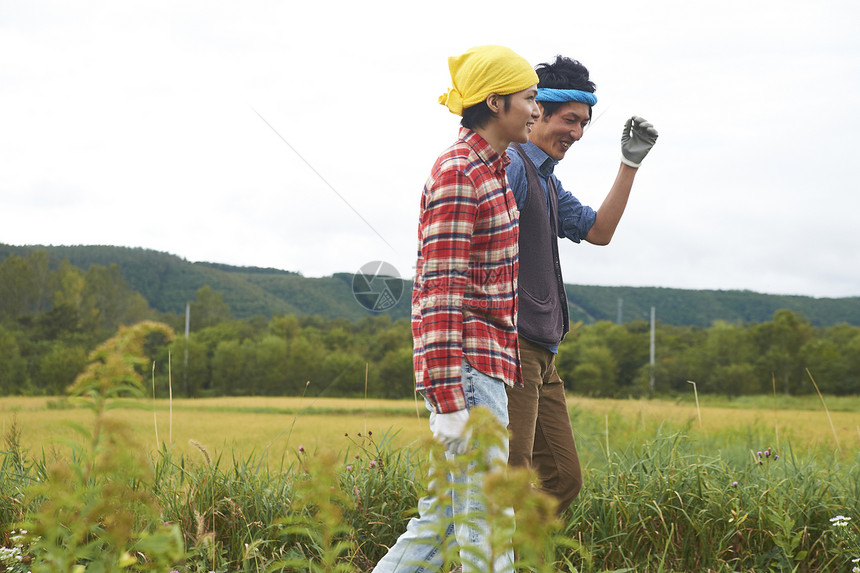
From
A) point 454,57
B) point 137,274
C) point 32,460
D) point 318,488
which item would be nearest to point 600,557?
point 454,57

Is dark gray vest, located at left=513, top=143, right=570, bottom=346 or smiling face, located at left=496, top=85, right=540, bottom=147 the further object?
dark gray vest, located at left=513, top=143, right=570, bottom=346

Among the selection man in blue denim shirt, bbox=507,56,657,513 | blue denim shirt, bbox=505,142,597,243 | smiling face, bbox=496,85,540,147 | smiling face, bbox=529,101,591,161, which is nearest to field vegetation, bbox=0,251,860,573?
man in blue denim shirt, bbox=507,56,657,513

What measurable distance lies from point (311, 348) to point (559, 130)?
3311 cm

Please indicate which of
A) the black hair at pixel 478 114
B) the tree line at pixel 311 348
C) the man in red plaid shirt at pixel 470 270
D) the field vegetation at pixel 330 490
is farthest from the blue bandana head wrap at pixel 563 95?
the tree line at pixel 311 348

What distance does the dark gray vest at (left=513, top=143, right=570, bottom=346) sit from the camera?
264 centimetres

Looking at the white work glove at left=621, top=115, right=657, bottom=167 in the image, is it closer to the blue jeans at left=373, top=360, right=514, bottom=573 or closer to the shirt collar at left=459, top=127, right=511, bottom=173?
the shirt collar at left=459, top=127, right=511, bottom=173

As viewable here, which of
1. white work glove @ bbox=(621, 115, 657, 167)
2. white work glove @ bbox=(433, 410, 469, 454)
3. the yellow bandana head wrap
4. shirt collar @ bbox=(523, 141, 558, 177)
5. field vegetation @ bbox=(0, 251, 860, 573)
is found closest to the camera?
field vegetation @ bbox=(0, 251, 860, 573)

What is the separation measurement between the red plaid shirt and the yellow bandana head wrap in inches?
5.4

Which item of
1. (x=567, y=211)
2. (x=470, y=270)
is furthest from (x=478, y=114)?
(x=567, y=211)

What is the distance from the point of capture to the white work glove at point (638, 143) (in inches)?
125

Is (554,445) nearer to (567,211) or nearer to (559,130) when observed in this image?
(567,211)

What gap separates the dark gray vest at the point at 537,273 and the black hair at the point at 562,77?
0.30m

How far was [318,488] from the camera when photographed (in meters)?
1.10

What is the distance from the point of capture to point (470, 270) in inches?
90.0
